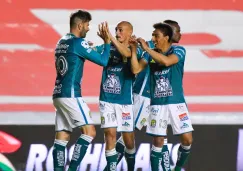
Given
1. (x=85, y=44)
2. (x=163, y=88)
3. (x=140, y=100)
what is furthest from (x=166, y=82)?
(x=85, y=44)

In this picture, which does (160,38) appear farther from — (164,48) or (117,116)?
(117,116)

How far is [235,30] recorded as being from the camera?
11234 mm

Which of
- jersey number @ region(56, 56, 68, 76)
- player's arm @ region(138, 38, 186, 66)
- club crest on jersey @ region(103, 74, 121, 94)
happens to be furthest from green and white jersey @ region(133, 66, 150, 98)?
jersey number @ region(56, 56, 68, 76)

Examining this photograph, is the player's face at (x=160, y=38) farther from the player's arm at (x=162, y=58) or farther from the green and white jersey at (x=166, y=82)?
the player's arm at (x=162, y=58)

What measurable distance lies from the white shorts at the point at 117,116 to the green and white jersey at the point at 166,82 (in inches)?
12.6

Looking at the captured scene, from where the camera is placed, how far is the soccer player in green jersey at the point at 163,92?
927 cm

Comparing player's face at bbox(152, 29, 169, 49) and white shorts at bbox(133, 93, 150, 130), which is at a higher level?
player's face at bbox(152, 29, 169, 49)

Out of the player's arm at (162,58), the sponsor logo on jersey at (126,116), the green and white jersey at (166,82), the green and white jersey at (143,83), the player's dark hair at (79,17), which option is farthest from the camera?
the green and white jersey at (143,83)

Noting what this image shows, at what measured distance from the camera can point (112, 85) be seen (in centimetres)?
947

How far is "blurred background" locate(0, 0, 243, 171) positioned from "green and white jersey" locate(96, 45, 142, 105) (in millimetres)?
1626

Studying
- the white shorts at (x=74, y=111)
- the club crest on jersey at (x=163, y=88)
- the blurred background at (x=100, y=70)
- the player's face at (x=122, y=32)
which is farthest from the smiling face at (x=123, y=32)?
the blurred background at (x=100, y=70)

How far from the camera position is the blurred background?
11.0 metres

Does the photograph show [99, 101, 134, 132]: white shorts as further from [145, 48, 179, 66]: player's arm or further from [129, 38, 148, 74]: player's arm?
[145, 48, 179, 66]: player's arm

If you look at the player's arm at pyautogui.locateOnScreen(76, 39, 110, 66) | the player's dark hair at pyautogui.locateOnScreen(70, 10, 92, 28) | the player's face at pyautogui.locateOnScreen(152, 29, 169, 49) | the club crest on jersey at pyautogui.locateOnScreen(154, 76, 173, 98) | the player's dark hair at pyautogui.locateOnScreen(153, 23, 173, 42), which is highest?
the player's dark hair at pyautogui.locateOnScreen(70, 10, 92, 28)
